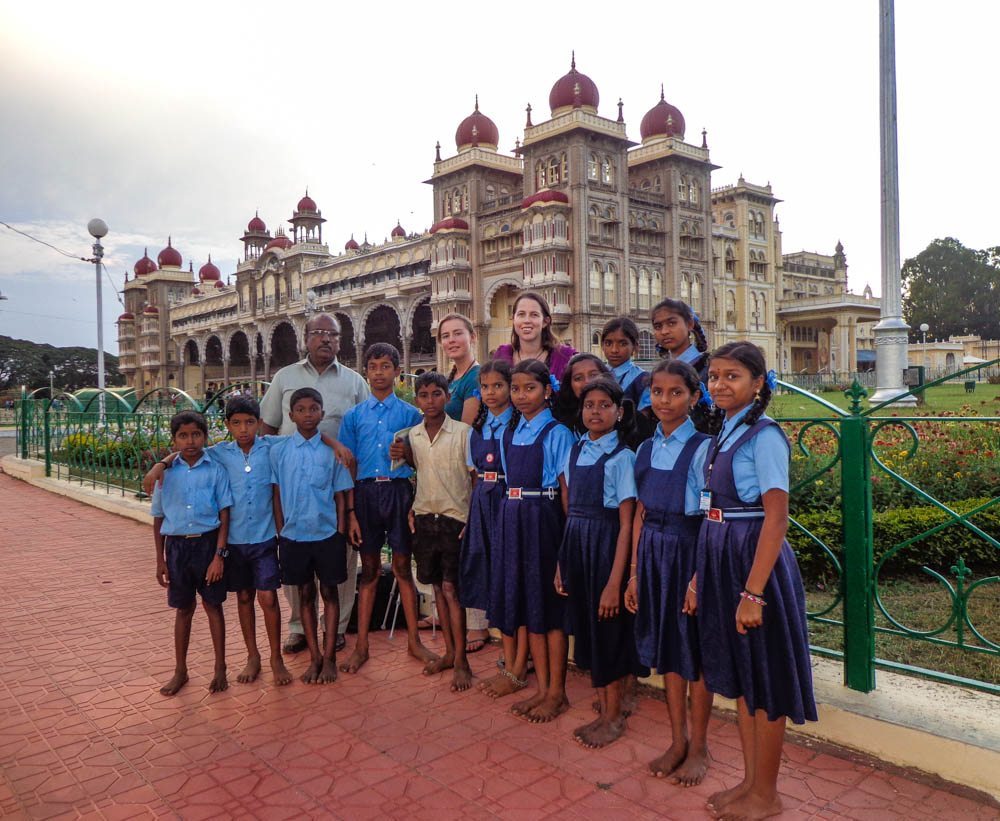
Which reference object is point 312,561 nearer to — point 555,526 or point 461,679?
point 461,679

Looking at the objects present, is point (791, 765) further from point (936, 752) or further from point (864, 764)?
point (936, 752)

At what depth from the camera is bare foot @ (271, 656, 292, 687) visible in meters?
3.46

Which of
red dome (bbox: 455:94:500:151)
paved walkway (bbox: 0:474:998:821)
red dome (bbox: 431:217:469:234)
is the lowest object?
paved walkway (bbox: 0:474:998:821)

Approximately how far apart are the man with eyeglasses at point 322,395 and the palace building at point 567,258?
44.8ft

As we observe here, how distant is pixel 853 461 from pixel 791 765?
1.12 meters

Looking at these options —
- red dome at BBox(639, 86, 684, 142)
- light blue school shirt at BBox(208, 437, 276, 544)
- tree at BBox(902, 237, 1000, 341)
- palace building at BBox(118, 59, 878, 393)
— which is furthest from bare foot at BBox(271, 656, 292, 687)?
tree at BBox(902, 237, 1000, 341)

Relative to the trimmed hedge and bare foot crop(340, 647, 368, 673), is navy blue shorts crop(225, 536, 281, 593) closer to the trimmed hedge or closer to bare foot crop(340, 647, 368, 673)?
bare foot crop(340, 647, 368, 673)

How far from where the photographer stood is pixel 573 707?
124 inches

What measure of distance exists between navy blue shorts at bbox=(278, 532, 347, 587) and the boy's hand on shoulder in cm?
28

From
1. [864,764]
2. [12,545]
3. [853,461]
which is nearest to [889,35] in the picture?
[853,461]

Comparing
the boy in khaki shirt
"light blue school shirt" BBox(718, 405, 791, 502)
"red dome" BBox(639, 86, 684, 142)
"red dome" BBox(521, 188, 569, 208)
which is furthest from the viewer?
"red dome" BBox(639, 86, 684, 142)

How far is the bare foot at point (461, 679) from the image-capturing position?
3348mm

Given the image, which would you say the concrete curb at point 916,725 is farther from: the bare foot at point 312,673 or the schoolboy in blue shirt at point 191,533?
the schoolboy in blue shirt at point 191,533

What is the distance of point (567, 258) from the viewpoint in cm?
2936
